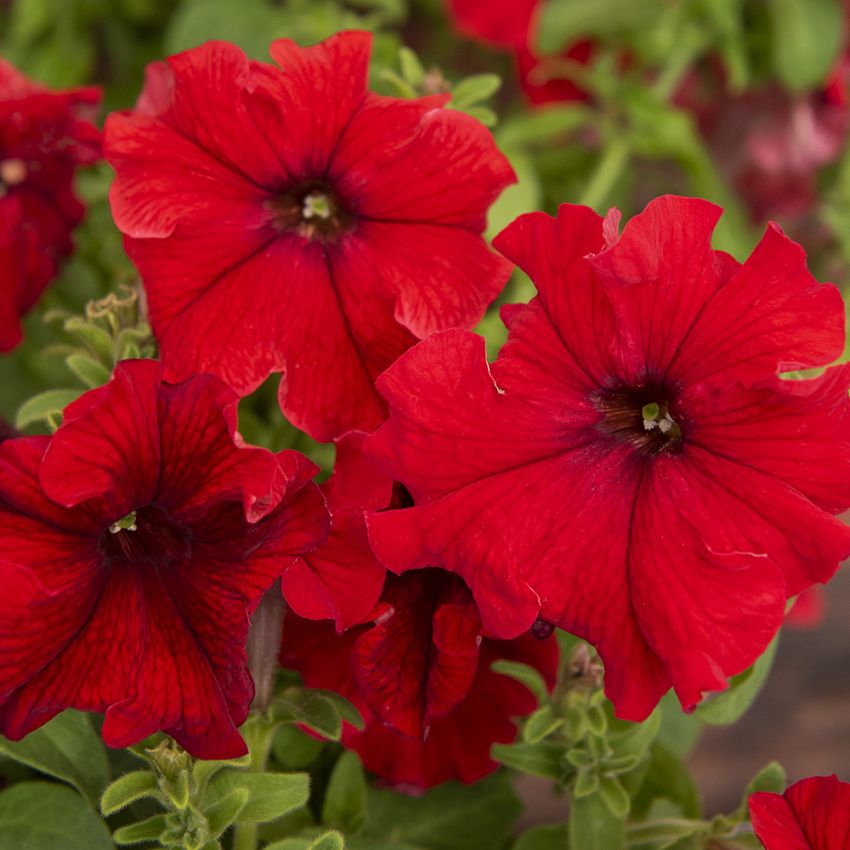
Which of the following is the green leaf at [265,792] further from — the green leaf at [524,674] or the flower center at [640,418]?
the flower center at [640,418]

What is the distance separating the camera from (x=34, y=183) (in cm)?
77

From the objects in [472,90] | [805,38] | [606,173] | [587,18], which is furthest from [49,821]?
[805,38]

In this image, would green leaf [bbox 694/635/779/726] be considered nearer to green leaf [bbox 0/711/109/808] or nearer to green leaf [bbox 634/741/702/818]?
green leaf [bbox 634/741/702/818]

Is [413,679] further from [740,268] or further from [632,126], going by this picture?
[632,126]

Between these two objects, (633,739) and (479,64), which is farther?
A: (479,64)

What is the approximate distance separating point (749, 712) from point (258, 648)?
0.92m

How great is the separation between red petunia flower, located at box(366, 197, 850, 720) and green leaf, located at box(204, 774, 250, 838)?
138mm

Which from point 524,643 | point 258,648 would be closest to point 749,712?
point 524,643

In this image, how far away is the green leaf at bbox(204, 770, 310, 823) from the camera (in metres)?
0.54

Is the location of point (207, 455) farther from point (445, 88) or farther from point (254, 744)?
point (445, 88)

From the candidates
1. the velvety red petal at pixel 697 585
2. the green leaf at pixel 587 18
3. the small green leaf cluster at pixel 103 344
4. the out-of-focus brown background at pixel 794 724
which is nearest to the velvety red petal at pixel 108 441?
the small green leaf cluster at pixel 103 344

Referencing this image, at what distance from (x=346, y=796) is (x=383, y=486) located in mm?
245

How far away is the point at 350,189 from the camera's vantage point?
594mm

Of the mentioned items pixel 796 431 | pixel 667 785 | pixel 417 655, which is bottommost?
pixel 667 785
